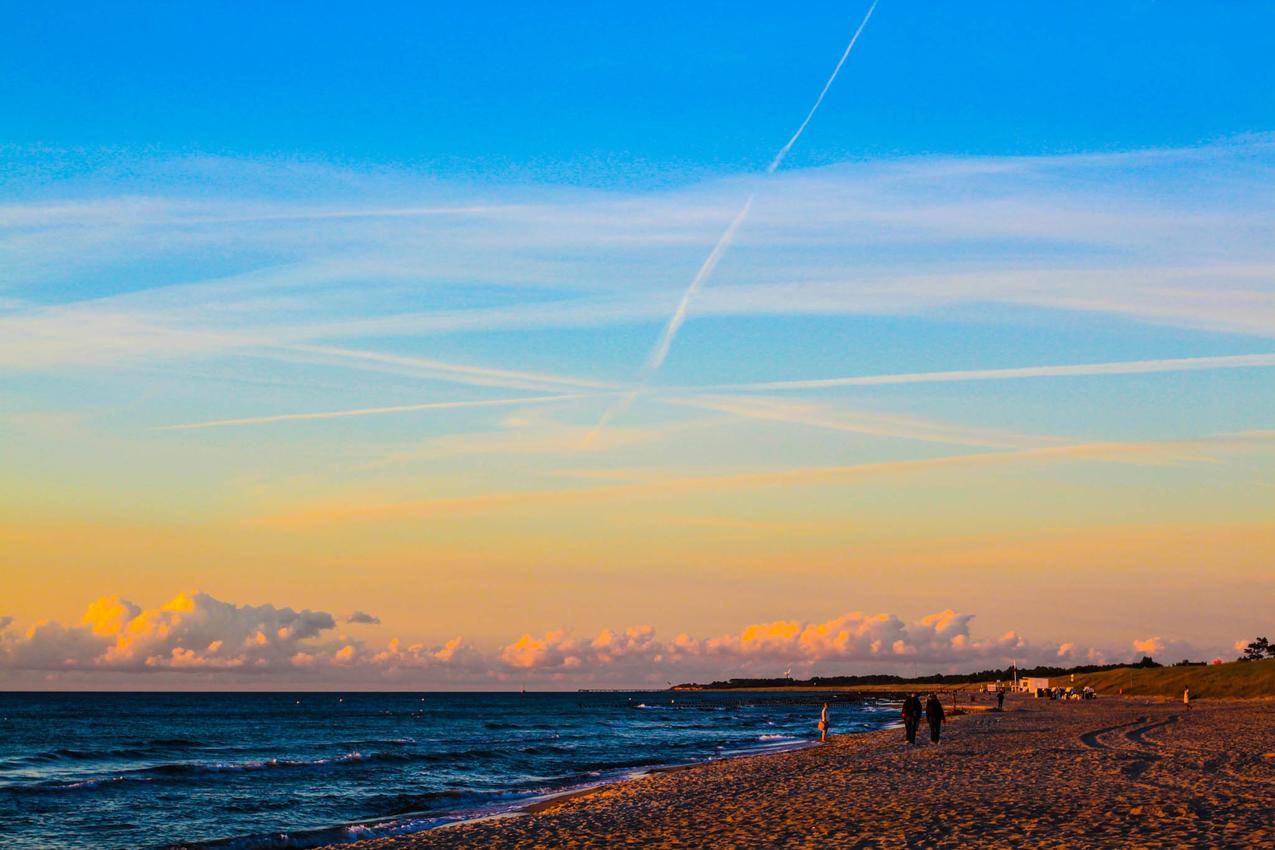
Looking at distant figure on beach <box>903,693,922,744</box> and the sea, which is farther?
distant figure on beach <box>903,693,922,744</box>

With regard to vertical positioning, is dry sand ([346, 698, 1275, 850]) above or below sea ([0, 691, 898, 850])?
above

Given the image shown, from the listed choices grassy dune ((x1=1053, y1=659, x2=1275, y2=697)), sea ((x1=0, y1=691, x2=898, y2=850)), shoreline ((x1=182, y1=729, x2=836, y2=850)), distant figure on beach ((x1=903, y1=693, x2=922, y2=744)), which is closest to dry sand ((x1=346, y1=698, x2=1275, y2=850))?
shoreline ((x1=182, y1=729, x2=836, y2=850))

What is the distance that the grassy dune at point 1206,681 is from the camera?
390ft

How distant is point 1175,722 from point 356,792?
48155mm

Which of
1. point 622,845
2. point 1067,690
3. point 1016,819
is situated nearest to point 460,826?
point 622,845

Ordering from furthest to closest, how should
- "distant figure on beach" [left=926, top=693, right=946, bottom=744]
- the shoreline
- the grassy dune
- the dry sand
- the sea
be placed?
the grassy dune → "distant figure on beach" [left=926, top=693, right=946, bottom=744] → the sea → the shoreline → the dry sand

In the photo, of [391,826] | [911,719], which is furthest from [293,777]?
[911,719]

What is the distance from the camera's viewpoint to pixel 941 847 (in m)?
20.2

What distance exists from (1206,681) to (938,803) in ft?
379

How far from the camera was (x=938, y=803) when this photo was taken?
27.1m

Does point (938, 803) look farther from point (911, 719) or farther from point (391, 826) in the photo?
point (911, 719)

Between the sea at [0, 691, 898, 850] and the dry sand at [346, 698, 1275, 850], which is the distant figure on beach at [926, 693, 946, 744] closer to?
the dry sand at [346, 698, 1275, 850]

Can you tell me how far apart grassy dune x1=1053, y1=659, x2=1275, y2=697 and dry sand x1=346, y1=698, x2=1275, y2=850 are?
80.4 metres

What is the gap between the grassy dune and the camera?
4685 inches
